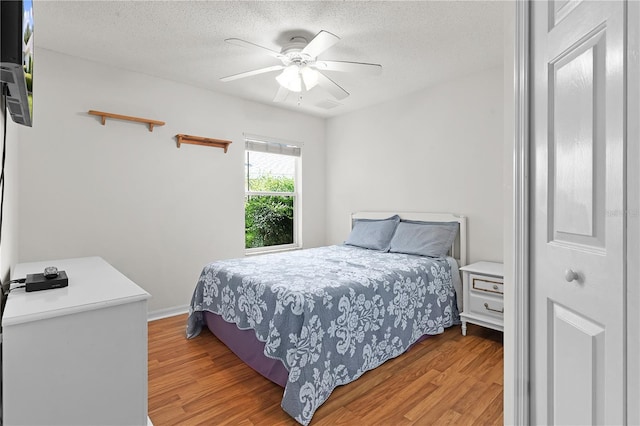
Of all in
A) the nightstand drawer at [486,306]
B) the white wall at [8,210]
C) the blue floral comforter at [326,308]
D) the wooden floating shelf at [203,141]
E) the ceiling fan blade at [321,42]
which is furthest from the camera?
the wooden floating shelf at [203,141]

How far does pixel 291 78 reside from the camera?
2.61m

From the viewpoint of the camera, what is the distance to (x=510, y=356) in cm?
112

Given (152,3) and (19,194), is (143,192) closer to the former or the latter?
(19,194)

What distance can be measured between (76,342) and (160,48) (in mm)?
2409

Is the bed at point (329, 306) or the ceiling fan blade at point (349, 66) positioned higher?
the ceiling fan blade at point (349, 66)

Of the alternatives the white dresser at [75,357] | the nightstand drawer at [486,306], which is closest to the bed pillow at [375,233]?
the nightstand drawer at [486,306]

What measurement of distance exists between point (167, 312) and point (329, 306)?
2.23 meters

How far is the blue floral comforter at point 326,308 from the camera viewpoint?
189 cm

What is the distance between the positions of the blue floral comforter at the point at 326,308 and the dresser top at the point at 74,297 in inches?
33.6

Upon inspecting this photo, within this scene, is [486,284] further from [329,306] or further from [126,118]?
[126,118]

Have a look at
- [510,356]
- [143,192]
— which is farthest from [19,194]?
[510,356]

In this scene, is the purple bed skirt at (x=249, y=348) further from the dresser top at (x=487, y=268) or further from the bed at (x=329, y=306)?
the dresser top at (x=487, y=268)

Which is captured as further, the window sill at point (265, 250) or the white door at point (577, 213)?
the window sill at point (265, 250)

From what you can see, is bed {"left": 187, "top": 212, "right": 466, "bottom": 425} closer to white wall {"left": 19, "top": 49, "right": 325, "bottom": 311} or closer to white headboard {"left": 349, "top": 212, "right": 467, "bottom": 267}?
white headboard {"left": 349, "top": 212, "right": 467, "bottom": 267}
